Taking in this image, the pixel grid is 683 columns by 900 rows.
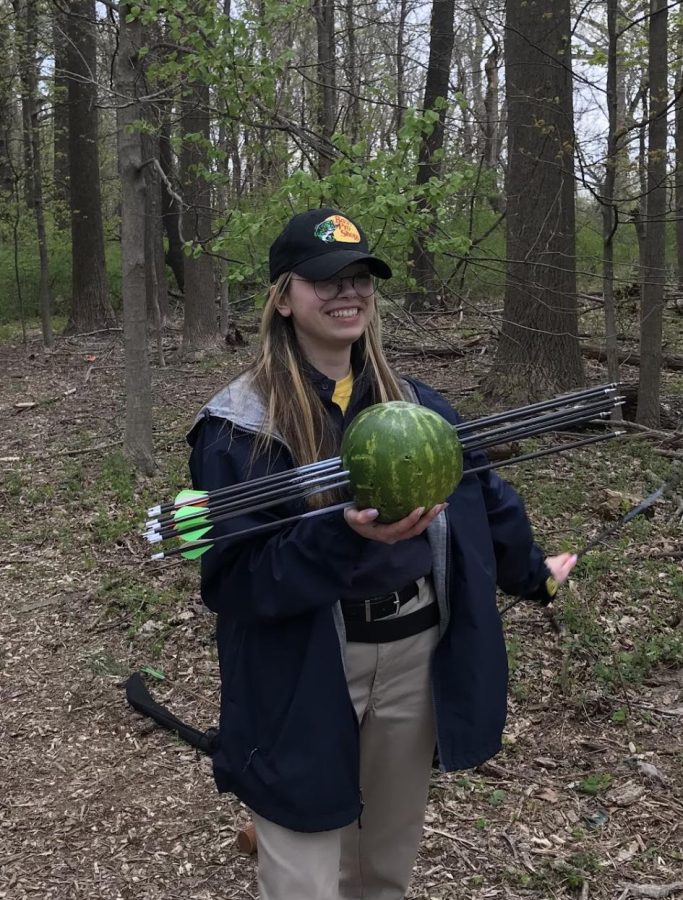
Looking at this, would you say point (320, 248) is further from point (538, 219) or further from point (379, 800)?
point (538, 219)

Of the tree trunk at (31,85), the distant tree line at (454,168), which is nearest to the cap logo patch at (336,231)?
the distant tree line at (454,168)

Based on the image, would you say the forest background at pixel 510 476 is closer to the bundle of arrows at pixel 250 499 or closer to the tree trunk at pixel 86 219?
the bundle of arrows at pixel 250 499

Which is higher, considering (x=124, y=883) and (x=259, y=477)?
(x=259, y=477)

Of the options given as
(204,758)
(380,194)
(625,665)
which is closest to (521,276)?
(380,194)

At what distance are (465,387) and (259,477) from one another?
744 cm

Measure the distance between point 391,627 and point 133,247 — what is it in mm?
6133

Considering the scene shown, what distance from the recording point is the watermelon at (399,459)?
75.8 inches

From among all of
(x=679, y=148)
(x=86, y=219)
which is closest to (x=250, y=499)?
(x=679, y=148)

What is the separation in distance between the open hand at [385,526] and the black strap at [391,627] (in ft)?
1.41

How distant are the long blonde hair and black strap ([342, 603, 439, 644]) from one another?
0.38 meters

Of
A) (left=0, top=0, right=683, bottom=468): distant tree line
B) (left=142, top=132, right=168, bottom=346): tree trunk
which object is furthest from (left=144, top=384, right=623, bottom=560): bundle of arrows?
(left=142, top=132, right=168, bottom=346): tree trunk

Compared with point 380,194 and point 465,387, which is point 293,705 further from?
point 465,387

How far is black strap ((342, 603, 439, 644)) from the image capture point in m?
2.30

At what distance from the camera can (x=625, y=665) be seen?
471cm
